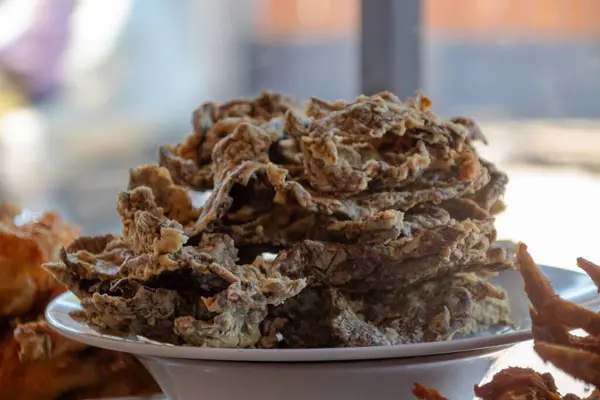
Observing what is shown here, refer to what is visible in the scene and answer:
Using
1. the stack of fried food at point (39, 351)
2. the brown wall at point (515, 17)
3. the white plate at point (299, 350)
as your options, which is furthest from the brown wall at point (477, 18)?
the white plate at point (299, 350)

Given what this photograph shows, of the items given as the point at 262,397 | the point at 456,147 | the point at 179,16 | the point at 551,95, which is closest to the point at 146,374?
the point at 262,397

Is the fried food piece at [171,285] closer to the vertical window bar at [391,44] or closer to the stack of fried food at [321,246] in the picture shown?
the stack of fried food at [321,246]

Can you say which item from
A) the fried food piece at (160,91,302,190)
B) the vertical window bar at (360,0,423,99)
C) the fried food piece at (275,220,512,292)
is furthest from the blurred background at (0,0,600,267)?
the fried food piece at (275,220,512,292)

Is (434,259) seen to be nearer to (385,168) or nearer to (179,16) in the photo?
(385,168)

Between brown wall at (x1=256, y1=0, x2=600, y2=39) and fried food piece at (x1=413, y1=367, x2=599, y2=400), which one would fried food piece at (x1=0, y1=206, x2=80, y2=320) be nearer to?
fried food piece at (x1=413, y1=367, x2=599, y2=400)

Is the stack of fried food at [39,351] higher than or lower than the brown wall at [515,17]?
lower

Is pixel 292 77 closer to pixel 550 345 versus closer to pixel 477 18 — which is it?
pixel 477 18
